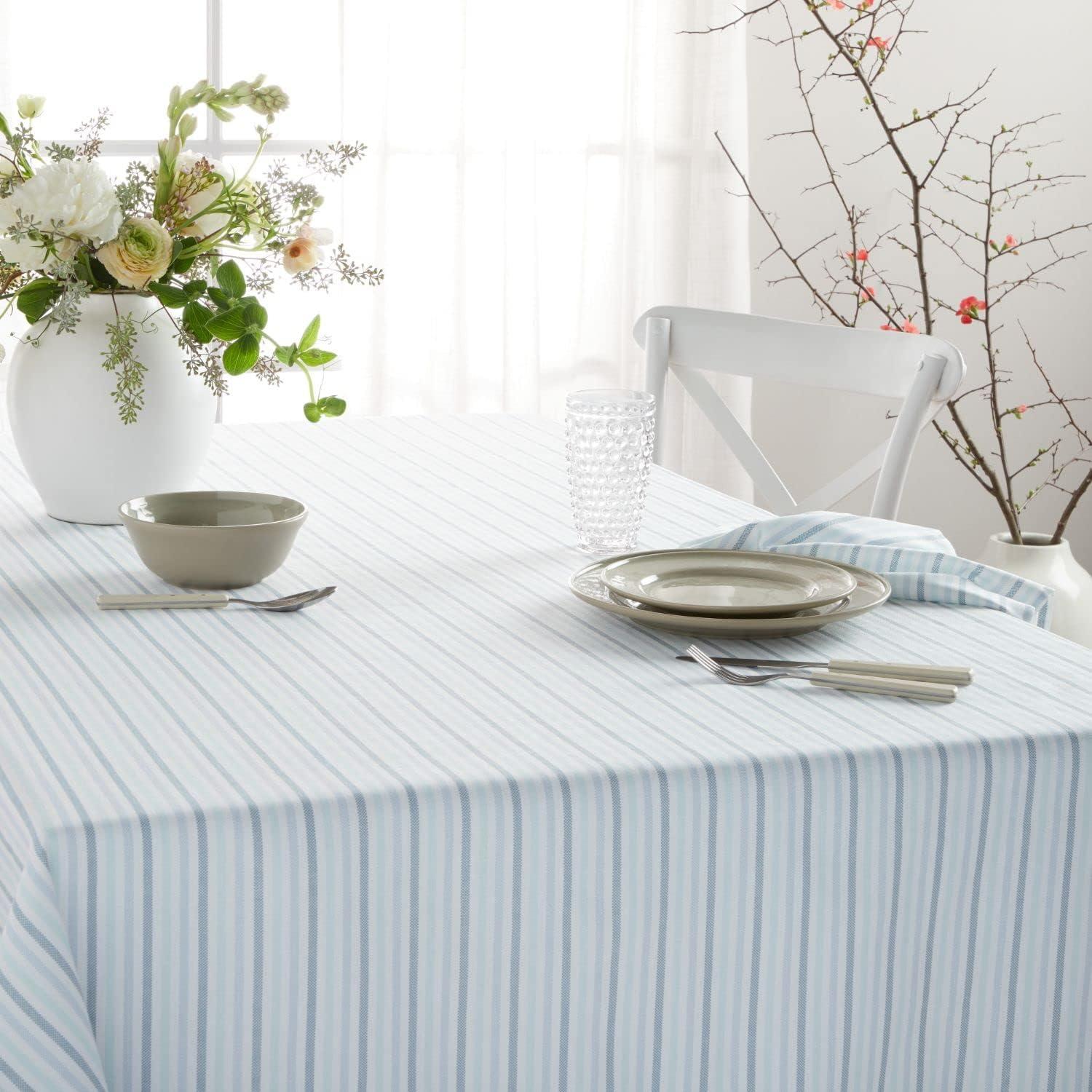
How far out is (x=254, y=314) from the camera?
1445mm

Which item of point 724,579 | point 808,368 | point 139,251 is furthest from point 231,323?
point 808,368

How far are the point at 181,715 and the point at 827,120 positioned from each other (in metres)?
2.79

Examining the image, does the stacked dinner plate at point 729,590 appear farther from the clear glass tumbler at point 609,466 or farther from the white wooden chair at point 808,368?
the white wooden chair at point 808,368

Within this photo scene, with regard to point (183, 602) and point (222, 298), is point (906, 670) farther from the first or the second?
point (222, 298)

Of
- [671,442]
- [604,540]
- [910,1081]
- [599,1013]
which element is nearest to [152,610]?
[604,540]

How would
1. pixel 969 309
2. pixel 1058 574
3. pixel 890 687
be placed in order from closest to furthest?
pixel 890 687 → pixel 1058 574 → pixel 969 309

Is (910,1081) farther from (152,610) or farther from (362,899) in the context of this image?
(152,610)

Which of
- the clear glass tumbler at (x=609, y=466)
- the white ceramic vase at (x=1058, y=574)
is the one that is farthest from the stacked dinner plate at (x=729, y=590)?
the white ceramic vase at (x=1058, y=574)

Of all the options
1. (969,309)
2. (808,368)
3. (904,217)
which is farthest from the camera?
(904,217)

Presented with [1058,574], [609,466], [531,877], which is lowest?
[1058,574]

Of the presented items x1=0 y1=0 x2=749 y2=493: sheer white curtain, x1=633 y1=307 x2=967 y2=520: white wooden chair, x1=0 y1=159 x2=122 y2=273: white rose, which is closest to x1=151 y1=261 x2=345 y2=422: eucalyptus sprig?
x1=0 y1=159 x2=122 y2=273: white rose

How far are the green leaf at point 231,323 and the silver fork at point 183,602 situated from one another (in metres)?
0.28

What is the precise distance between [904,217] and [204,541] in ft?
8.62

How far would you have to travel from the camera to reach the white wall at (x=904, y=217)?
11.4 feet
